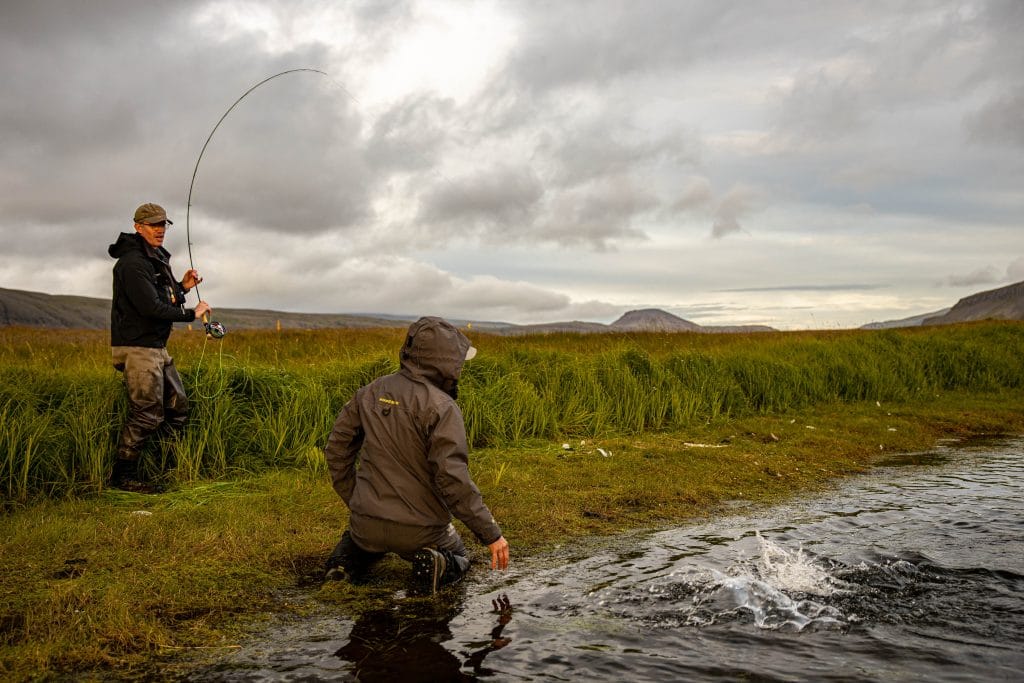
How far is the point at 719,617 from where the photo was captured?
4672 mm

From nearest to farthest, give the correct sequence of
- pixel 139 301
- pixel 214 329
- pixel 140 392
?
pixel 139 301
pixel 140 392
pixel 214 329

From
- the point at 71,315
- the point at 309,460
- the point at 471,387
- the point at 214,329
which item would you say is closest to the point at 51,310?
the point at 71,315

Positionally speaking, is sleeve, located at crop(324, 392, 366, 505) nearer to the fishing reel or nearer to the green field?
the green field

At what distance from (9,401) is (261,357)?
610 cm

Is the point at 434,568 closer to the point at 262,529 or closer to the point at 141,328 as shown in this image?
the point at 262,529

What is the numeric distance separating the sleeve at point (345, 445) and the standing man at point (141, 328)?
3.29 m

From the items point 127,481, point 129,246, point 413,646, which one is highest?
point 129,246

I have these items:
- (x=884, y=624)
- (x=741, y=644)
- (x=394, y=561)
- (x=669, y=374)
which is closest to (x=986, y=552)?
(x=884, y=624)

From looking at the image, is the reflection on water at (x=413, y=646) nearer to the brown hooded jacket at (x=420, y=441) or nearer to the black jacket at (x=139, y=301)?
the brown hooded jacket at (x=420, y=441)

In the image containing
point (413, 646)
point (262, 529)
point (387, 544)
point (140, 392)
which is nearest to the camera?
point (413, 646)

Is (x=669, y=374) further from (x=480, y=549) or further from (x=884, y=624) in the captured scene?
(x=884, y=624)

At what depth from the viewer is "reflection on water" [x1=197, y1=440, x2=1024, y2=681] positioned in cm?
399

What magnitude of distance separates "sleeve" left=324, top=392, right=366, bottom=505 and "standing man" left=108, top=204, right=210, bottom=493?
3293 millimetres

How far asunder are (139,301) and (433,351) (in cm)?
408
